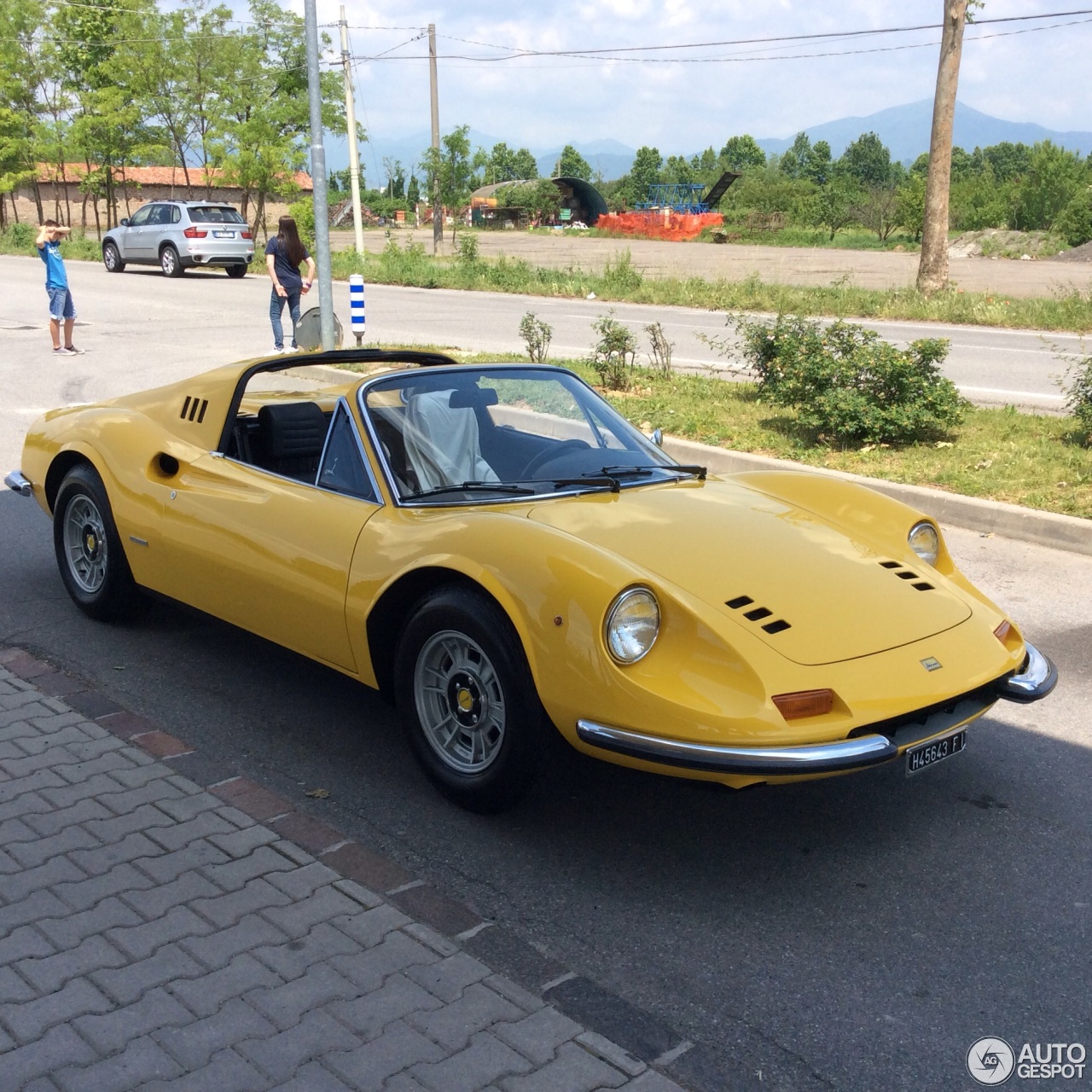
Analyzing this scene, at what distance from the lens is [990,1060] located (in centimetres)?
262

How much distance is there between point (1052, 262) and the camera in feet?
140

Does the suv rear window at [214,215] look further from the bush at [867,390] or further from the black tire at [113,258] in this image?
the bush at [867,390]

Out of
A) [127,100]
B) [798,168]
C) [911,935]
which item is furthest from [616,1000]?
[798,168]

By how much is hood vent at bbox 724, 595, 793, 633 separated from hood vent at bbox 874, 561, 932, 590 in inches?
25.4

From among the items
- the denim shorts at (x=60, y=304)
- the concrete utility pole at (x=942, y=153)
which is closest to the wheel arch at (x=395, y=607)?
the denim shorts at (x=60, y=304)

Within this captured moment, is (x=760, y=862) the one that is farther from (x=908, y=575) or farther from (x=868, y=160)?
(x=868, y=160)

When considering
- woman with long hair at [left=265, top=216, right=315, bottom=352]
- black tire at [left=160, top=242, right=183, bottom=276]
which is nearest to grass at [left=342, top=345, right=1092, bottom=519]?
woman with long hair at [left=265, top=216, right=315, bottom=352]

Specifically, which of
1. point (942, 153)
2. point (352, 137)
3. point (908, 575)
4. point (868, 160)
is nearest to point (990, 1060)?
point (908, 575)

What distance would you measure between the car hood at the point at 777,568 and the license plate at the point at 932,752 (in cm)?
31

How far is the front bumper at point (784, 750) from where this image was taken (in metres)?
3.04

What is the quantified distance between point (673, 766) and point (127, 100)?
1750 inches

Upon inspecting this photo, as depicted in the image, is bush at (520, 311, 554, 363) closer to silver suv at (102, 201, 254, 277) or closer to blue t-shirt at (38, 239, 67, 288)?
blue t-shirt at (38, 239, 67, 288)

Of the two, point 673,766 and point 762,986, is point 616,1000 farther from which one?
point 673,766

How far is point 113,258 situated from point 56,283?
18.1m
